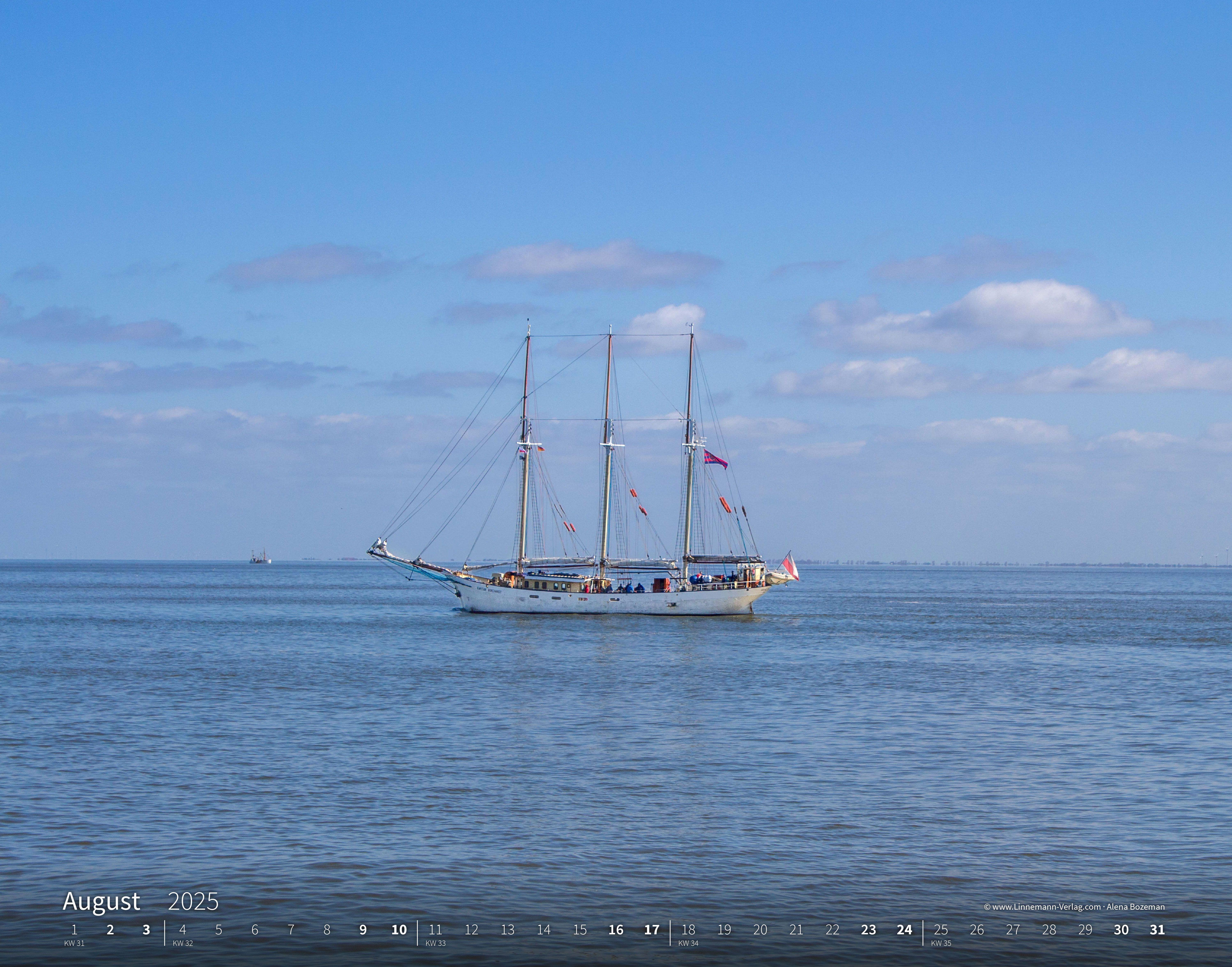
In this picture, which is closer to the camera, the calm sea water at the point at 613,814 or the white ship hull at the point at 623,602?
the calm sea water at the point at 613,814

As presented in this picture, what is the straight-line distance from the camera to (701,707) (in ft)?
156

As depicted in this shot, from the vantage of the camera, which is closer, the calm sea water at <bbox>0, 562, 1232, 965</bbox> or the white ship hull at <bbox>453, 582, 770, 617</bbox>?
the calm sea water at <bbox>0, 562, 1232, 965</bbox>

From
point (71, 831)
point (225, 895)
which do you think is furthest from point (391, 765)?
point (225, 895)

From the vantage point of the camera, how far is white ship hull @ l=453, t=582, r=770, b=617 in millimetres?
110500

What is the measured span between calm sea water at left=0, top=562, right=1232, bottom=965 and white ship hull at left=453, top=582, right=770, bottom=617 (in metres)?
47.2

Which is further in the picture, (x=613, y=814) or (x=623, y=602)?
(x=623, y=602)

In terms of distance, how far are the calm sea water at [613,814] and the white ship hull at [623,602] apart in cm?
4723

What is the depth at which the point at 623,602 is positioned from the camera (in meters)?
111

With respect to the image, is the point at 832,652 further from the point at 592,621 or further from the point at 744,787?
the point at 744,787

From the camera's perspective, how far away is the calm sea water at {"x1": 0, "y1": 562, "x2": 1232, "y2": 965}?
19.1 m

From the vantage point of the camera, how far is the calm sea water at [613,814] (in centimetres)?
1906

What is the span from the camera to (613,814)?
27.8 m

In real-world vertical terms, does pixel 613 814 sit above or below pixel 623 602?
below

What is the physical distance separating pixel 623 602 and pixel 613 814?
8362cm
